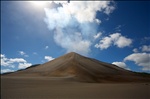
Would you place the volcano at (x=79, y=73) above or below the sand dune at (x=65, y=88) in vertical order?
above

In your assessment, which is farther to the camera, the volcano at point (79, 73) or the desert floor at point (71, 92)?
the volcano at point (79, 73)

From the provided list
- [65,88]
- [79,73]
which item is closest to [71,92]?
[65,88]

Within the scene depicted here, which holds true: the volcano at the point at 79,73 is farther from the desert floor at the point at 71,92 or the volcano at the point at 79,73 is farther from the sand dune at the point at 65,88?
the desert floor at the point at 71,92

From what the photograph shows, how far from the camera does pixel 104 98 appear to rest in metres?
14.0

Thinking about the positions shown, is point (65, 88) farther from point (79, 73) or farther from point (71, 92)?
point (79, 73)

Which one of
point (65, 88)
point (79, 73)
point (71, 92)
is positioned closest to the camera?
point (71, 92)

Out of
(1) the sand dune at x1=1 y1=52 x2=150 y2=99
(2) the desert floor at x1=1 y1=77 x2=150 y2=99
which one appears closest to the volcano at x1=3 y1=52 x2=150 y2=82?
(1) the sand dune at x1=1 y1=52 x2=150 y2=99

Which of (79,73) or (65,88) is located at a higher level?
(79,73)

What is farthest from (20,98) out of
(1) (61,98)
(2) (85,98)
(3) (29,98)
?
(2) (85,98)

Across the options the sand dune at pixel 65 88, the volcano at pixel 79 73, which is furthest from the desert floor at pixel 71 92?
the volcano at pixel 79 73

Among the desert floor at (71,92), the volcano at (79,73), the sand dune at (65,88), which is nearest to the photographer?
the desert floor at (71,92)

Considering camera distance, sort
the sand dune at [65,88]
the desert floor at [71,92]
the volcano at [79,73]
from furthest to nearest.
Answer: the volcano at [79,73]
the sand dune at [65,88]
the desert floor at [71,92]

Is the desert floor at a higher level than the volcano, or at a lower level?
lower

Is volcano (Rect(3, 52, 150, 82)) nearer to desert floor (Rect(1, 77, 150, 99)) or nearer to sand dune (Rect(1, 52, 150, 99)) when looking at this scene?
sand dune (Rect(1, 52, 150, 99))
